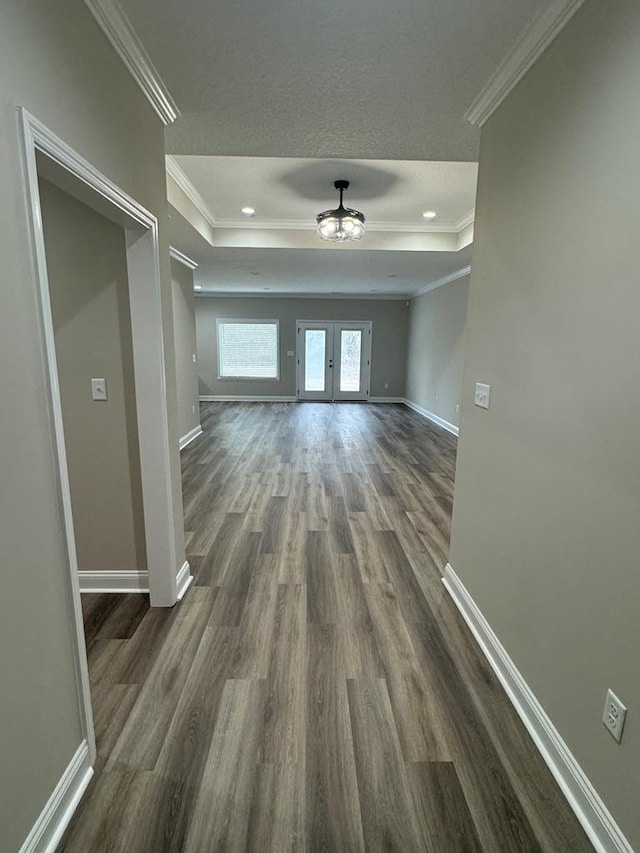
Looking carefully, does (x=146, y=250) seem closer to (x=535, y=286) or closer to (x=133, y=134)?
(x=133, y=134)

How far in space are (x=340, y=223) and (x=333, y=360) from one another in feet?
19.5

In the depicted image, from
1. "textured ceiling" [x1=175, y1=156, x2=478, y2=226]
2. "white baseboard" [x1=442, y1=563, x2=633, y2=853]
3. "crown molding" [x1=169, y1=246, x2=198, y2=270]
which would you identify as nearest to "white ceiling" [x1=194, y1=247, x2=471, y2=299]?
"crown molding" [x1=169, y1=246, x2=198, y2=270]

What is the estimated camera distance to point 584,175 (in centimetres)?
124

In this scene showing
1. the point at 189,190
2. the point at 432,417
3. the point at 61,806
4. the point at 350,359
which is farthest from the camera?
the point at 350,359

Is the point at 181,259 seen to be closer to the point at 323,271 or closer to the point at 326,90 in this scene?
the point at 323,271

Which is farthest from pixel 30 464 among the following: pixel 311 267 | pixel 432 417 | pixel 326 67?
pixel 432 417

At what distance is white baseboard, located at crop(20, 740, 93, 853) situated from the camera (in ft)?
3.49

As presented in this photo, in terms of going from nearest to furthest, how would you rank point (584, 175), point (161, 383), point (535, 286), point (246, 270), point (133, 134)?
point (584, 175) → point (535, 286) → point (133, 134) → point (161, 383) → point (246, 270)

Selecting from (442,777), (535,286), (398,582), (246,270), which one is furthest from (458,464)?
(246,270)

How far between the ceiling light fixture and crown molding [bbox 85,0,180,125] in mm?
1692

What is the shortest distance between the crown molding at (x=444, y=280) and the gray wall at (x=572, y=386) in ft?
13.9

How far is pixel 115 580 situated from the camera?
7.61ft

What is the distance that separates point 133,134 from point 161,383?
1.05 meters

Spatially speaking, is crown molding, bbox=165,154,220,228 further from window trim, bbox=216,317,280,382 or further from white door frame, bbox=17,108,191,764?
window trim, bbox=216,317,280,382
